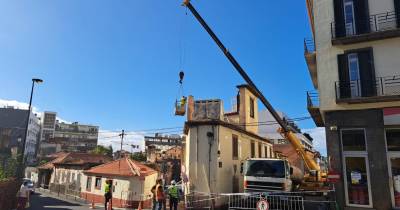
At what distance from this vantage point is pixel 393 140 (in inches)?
536

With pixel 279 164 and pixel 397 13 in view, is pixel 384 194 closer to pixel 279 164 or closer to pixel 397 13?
pixel 279 164

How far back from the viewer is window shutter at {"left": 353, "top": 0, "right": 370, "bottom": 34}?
14.8 m

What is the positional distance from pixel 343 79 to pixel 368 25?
9.25 feet

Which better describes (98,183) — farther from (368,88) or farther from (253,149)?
(368,88)

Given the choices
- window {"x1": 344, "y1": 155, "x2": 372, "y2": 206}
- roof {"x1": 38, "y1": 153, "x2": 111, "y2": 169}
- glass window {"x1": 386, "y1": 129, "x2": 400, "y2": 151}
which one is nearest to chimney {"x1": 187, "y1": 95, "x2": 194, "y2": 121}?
window {"x1": 344, "y1": 155, "x2": 372, "y2": 206}

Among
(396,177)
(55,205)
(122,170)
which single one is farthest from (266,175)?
(55,205)

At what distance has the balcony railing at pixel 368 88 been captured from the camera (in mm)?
13828

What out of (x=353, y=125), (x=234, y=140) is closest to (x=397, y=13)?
(x=353, y=125)

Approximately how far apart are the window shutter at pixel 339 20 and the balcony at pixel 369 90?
2557mm

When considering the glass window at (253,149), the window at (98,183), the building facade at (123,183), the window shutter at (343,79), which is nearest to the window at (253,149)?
the glass window at (253,149)

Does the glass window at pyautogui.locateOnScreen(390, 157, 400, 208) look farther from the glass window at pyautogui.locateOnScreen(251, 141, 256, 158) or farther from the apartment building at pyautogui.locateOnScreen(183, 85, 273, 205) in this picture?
the glass window at pyautogui.locateOnScreen(251, 141, 256, 158)

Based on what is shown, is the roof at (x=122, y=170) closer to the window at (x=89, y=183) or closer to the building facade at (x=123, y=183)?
the building facade at (x=123, y=183)

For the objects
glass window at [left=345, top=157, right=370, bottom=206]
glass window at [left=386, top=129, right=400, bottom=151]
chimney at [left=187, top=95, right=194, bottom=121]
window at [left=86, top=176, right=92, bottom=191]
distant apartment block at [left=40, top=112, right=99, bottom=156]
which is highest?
distant apartment block at [left=40, top=112, right=99, bottom=156]

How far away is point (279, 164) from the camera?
1695 cm
